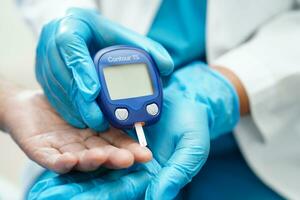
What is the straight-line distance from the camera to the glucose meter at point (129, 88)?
49cm

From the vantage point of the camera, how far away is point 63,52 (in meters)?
0.53

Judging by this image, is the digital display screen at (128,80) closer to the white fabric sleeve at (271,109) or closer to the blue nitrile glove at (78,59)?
the blue nitrile glove at (78,59)

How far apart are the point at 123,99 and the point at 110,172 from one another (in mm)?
84

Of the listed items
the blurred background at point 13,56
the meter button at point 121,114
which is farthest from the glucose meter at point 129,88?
the blurred background at point 13,56

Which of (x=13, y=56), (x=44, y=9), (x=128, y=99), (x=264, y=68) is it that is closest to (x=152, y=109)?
(x=128, y=99)

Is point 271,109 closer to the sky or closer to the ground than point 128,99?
closer to the ground

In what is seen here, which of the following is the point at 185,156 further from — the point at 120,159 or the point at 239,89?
the point at 239,89

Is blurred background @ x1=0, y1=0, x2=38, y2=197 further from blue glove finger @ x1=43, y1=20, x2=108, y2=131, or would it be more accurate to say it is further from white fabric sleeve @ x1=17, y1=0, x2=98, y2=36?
blue glove finger @ x1=43, y1=20, x2=108, y2=131

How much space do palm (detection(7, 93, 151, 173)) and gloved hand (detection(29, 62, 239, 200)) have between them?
0.02 meters

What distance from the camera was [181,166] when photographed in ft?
1.53

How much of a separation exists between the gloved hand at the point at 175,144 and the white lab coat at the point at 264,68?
5cm

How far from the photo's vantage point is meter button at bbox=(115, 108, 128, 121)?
49 cm

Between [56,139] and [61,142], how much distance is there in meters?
0.01

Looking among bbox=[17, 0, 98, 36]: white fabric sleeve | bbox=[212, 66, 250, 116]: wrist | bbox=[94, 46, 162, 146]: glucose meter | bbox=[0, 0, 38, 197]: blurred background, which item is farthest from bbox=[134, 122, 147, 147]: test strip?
bbox=[0, 0, 38, 197]: blurred background
